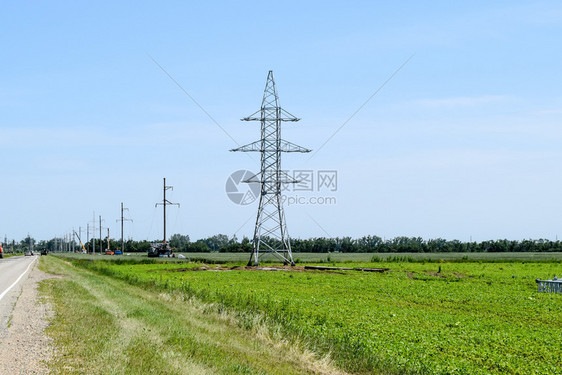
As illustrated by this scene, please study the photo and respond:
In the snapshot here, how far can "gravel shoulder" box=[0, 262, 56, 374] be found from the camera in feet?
36.5

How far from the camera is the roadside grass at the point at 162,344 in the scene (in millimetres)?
11633

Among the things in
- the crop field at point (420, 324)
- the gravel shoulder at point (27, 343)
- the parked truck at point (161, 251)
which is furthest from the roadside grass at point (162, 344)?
the parked truck at point (161, 251)

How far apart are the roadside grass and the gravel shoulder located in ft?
0.92

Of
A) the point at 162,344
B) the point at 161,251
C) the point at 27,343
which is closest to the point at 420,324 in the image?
the point at 162,344

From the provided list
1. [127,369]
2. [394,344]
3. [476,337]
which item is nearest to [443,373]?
[394,344]

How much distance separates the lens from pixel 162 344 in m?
13.8

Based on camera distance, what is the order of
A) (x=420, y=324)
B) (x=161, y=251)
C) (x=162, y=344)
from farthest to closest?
(x=161, y=251)
(x=420, y=324)
(x=162, y=344)

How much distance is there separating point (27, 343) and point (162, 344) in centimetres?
304

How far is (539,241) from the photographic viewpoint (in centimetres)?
16475

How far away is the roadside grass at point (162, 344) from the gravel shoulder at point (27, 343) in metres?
0.28

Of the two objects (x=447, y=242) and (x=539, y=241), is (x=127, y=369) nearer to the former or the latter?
(x=539, y=241)

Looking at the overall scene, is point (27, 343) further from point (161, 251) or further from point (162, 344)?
point (161, 251)

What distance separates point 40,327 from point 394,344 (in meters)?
9.70

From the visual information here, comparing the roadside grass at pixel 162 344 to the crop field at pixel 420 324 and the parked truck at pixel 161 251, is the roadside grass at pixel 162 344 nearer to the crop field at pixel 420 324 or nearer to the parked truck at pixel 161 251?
the crop field at pixel 420 324
